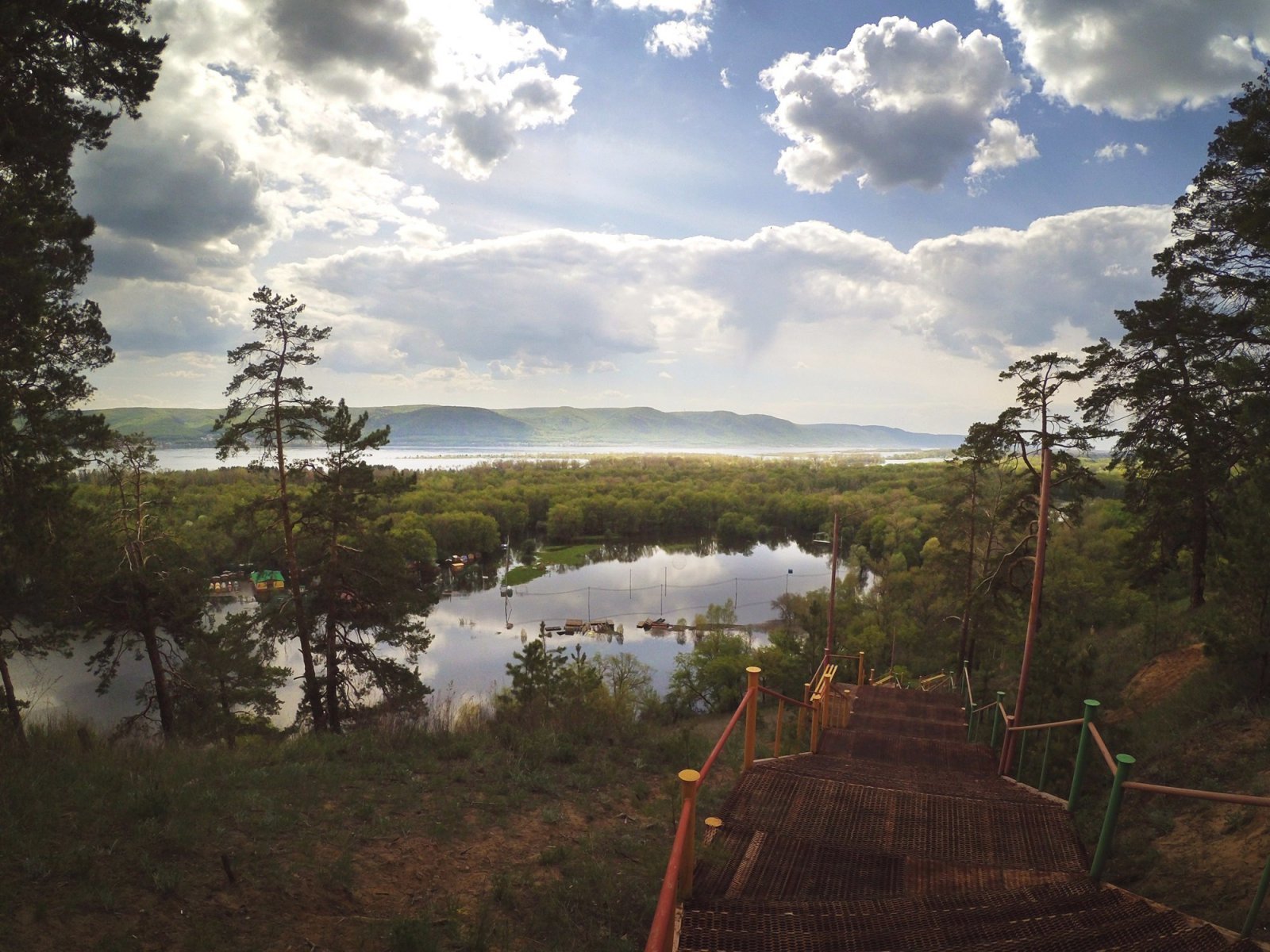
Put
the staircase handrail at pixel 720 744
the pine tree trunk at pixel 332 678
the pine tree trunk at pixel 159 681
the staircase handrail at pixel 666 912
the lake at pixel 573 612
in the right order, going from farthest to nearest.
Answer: the lake at pixel 573 612, the pine tree trunk at pixel 332 678, the pine tree trunk at pixel 159 681, the staircase handrail at pixel 720 744, the staircase handrail at pixel 666 912

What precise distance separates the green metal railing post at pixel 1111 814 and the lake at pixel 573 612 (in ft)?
64.4

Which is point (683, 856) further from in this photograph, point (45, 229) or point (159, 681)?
point (159, 681)

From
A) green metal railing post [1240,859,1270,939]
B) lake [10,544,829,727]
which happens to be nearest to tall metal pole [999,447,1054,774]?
green metal railing post [1240,859,1270,939]

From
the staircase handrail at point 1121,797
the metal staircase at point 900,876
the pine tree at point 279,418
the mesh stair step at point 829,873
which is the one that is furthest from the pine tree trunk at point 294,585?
the staircase handrail at point 1121,797

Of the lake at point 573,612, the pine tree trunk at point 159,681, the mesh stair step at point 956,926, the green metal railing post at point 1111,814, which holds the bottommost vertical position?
the lake at point 573,612

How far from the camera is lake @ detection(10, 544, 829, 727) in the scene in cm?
2878

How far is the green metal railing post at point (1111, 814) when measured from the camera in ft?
13.3

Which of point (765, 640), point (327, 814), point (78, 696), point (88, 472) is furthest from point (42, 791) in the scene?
point (765, 640)

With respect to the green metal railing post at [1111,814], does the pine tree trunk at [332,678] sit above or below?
below

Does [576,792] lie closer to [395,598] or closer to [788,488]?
[395,598]

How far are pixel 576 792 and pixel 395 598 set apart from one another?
9174 mm

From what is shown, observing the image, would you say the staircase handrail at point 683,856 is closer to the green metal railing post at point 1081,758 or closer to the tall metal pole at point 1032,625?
the green metal railing post at point 1081,758

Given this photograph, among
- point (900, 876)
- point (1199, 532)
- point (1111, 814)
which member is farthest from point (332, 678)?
point (1199, 532)

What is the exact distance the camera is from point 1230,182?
1180 cm
